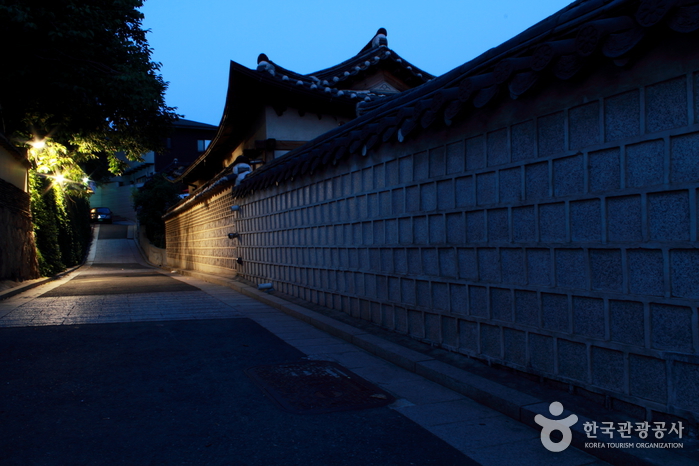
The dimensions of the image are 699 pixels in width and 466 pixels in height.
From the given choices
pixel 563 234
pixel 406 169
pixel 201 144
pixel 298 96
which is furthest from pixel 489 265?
pixel 201 144

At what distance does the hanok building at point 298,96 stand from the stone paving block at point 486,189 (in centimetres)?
935

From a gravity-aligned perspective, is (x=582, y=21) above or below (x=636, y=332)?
above

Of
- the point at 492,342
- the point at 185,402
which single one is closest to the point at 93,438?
the point at 185,402

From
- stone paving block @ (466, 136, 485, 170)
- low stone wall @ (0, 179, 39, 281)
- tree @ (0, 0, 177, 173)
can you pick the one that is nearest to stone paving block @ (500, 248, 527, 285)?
stone paving block @ (466, 136, 485, 170)

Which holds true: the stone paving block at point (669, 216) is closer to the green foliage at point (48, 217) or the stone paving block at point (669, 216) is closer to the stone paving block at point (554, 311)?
the stone paving block at point (554, 311)

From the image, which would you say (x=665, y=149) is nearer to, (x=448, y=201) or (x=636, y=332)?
(x=636, y=332)

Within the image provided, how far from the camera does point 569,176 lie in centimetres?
412

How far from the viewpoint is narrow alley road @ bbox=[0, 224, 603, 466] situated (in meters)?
3.46

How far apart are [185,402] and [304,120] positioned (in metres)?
12.7

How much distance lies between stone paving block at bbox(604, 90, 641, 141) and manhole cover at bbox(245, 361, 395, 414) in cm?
278

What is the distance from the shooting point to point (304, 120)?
53.3 ft

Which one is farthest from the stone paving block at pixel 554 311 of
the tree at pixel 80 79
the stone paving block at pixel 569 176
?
the tree at pixel 80 79

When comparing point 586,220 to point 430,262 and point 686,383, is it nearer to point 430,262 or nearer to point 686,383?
point 686,383

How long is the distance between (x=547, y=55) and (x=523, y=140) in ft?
2.99
